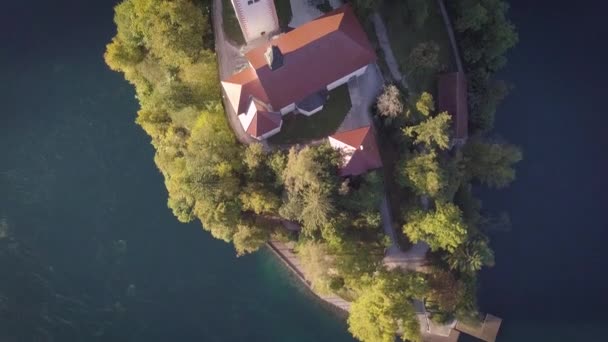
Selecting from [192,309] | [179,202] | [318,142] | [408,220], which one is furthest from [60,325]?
[408,220]

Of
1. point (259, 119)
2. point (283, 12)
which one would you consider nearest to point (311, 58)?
point (283, 12)

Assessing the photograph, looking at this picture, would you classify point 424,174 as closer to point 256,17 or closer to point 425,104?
point 425,104

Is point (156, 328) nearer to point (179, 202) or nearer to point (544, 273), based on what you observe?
point (179, 202)

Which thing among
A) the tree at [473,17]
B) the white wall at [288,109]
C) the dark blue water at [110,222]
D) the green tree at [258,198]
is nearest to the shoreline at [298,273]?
the dark blue water at [110,222]

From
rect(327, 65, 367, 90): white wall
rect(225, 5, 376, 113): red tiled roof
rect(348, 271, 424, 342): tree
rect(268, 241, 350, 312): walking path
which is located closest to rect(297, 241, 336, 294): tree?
rect(348, 271, 424, 342): tree

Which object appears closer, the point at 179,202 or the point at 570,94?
the point at 179,202

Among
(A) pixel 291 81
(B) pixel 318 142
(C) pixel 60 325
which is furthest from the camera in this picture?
(C) pixel 60 325

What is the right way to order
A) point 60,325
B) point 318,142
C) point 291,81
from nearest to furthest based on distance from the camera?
1. point 291,81
2. point 318,142
3. point 60,325
